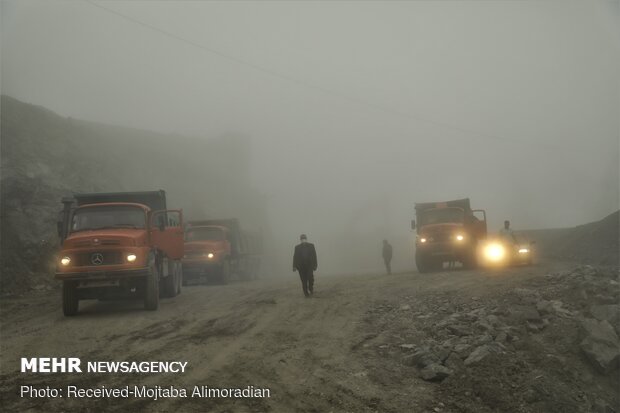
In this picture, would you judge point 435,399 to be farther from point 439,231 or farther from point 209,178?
point 209,178

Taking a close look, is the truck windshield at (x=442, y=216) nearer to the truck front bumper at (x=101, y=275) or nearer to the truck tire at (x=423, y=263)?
the truck tire at (x=423, y=263)

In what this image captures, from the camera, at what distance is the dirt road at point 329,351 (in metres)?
7.05

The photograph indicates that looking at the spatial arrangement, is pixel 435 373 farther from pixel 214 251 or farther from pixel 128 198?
pixel 214 251

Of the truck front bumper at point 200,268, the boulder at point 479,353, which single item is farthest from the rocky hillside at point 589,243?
the truck front bumper at point 200,268

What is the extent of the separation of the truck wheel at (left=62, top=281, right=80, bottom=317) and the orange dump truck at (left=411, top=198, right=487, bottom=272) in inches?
516

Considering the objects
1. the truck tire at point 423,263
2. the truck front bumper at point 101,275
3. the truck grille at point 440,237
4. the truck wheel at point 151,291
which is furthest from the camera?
the truck tire at point 423,263

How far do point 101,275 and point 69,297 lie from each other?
111 centimetres

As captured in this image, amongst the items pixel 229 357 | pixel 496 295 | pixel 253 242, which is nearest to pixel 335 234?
pixel 253 242

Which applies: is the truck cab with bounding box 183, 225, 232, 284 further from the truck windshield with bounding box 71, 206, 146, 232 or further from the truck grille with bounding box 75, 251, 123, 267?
the truck grille with bounding box 75, 251, 123, 267

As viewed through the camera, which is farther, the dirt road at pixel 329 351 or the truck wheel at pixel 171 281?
the truck wheel at pixel 171 281

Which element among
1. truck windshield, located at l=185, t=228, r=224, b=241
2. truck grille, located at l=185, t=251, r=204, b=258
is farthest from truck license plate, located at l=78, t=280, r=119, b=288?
truck windshield, located at l=185, t=228, r=224, b=241

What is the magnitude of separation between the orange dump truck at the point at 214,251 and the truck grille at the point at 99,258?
9.68 m

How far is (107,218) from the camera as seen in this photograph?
13773 mm

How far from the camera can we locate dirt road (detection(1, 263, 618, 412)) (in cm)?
705
